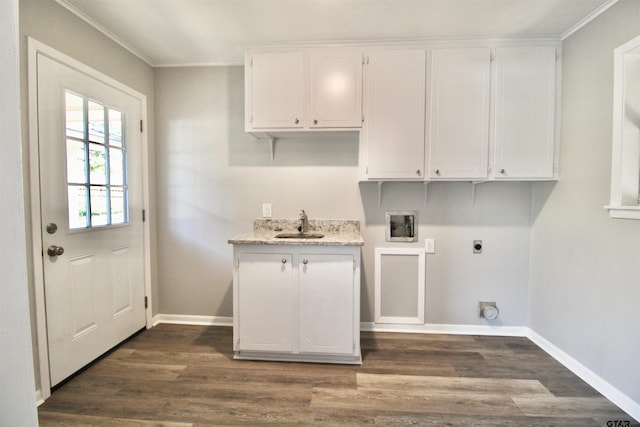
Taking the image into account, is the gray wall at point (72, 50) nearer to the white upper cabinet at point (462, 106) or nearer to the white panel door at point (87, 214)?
the white panel door at point (87, 214)

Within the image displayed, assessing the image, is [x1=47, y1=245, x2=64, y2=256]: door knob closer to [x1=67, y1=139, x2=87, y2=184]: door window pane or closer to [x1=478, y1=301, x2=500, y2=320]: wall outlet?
[x1=67, y1=139, x2=87, y2=184]: door window pane

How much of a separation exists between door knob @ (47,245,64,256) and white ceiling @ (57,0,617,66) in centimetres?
159

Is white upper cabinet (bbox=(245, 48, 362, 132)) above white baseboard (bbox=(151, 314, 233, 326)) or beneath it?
above

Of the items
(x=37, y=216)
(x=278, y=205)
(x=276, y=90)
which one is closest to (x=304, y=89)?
(x=276, y=90)

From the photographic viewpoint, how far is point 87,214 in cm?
196

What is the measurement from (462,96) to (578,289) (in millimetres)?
1641

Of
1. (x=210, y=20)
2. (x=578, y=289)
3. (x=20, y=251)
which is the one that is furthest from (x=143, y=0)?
(x=578, y=289)

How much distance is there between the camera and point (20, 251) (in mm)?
470

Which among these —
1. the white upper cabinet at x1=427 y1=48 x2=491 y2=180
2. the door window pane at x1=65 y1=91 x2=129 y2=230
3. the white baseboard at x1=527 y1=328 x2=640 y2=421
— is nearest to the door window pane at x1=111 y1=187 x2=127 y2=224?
the door window pane at x1=65 y1=91 x2=129 y2=230

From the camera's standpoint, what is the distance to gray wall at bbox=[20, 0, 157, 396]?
62.1 inches

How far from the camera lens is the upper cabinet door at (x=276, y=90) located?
86.5 inches

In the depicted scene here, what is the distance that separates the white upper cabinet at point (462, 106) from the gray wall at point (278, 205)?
38 cm

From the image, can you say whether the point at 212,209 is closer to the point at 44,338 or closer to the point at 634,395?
the point at 44,338

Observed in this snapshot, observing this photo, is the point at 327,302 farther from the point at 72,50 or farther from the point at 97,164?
the point at 72,50
